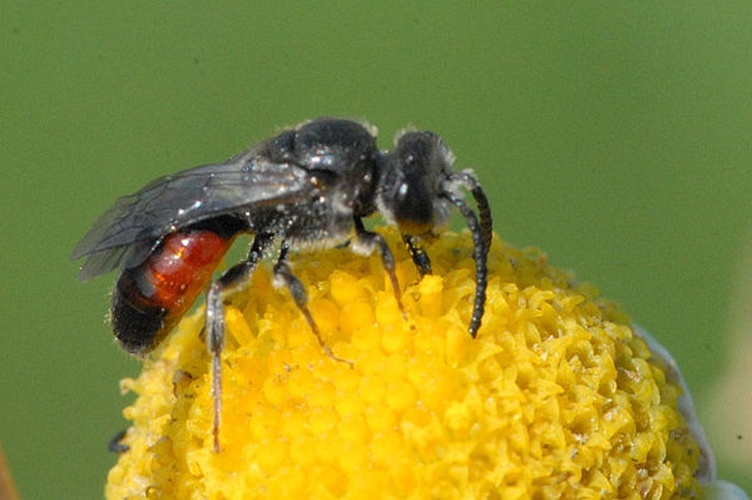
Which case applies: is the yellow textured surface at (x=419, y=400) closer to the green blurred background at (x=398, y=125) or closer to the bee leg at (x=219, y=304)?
the bee leg at (x=219, y=304)

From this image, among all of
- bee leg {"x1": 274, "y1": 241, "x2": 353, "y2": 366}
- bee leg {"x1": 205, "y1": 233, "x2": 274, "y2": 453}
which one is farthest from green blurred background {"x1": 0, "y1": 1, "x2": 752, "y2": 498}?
bee leg {"x1": 274, "y1": 241, "x2": 353, "y2": 366}

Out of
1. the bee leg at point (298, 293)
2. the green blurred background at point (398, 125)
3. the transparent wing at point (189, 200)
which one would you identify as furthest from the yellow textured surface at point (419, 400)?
the green blurred background at point (398, 125)

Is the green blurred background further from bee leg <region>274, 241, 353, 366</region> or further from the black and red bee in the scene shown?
bee leg <region>274, 241, 353, 366</region>

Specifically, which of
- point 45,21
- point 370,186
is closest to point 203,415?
point 370,186

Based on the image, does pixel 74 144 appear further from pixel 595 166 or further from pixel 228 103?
pixel 595 166

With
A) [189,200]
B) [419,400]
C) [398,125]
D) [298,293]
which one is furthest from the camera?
[398,125]

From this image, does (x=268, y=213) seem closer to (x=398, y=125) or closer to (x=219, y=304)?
(x=219, y=304)

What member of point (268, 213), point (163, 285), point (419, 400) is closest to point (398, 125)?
point (268, 213)
